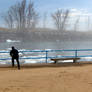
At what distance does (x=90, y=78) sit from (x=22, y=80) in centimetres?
280

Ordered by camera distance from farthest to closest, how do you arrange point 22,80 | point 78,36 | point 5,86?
point 78,36, point 22,80, point 5,86

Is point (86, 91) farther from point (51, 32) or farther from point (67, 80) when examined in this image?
point (51, 32)

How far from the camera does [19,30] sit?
A: 258 feet

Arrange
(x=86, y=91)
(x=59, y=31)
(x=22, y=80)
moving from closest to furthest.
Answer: (x=86, y=91) < (x=22, y=80) < (x=59, y=31)

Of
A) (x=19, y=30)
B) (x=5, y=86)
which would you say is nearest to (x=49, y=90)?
(x=5, y=86)

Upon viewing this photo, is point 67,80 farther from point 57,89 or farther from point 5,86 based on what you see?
point 5,86

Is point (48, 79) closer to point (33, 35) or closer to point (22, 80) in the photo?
point (22, 80)

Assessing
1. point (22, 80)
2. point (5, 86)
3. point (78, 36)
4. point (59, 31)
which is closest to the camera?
point (5, 86)

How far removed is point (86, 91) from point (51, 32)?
83.2 meters

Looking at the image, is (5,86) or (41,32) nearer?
(5,86)

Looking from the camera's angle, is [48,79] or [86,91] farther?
[48,79]

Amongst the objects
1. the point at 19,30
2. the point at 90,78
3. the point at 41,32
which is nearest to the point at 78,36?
the point at 41,32

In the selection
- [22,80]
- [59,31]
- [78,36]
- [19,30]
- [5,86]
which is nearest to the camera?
[5,86]

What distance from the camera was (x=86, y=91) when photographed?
4.75 metres
